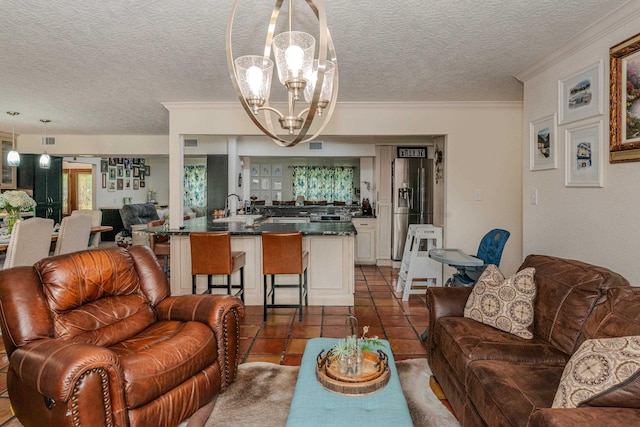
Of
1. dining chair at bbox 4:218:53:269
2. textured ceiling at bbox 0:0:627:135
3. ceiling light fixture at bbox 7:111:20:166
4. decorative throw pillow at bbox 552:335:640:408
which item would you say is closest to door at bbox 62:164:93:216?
ceiling light fixture at bbox 7:111:20:166

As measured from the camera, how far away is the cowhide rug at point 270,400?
6.78 ft

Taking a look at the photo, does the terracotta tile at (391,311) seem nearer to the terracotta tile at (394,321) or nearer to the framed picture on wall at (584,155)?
the terracotta tile at (394,321)

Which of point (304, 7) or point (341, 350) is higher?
point (304, 7)

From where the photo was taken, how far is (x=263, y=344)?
10.4 feet

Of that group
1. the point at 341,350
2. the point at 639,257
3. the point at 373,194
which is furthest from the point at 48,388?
the point at 373,194

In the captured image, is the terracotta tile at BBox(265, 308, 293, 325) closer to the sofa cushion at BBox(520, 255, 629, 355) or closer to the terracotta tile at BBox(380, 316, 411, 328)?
the terracotta tile at BBox(380, 316, 411, 328)

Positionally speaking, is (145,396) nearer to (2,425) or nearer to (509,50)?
(2,425)

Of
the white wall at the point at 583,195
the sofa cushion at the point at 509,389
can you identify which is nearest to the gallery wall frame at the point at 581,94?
the white wall at the point at 583,195

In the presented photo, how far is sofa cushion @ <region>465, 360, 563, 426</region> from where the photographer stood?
4.78ft

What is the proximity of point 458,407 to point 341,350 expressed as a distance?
75 cm

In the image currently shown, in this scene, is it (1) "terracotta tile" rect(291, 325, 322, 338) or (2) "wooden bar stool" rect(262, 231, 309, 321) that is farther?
(2) "wooden bar stool" rect(262, 231, 309, 321)

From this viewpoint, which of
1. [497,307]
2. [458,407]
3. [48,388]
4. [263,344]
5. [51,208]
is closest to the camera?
[48,388]

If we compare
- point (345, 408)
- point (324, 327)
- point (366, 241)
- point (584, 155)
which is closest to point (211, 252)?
point (324, 327)

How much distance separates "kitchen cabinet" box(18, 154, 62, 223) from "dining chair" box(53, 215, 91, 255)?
344 centimetres
